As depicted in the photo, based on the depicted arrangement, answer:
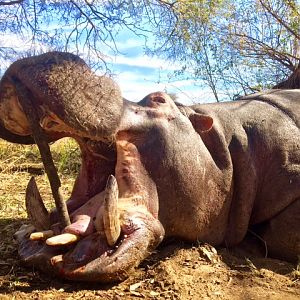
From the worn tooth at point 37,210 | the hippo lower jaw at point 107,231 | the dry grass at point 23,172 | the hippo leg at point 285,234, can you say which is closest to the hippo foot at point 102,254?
the hippo lower jaw at point 107,231

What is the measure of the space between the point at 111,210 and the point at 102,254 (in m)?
0.24

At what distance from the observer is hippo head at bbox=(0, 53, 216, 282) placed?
9.23 ft

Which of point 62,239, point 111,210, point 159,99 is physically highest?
point 159,99

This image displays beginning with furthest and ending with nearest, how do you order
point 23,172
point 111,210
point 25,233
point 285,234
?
point 23,172 < point 285,234 < point 25,233 < point 111,210

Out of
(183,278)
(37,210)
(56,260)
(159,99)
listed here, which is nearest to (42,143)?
(37,210)

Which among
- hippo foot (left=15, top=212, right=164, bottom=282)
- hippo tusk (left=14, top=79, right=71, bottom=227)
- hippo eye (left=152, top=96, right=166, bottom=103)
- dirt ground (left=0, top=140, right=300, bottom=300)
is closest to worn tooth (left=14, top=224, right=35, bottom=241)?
dirt ground (left=0, top=140, right=300, bottom=300)

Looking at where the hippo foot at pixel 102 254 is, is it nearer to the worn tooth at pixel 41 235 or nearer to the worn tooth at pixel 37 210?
the worn tooth at pixel 41 235

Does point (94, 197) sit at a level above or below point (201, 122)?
below

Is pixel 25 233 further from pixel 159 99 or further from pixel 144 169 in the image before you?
pixel 159 99

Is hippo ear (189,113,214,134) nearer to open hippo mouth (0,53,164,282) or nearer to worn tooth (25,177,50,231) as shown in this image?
open hippo mouth (0,53,164,282)

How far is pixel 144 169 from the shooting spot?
3.22 meters

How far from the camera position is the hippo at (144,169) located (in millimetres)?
2846

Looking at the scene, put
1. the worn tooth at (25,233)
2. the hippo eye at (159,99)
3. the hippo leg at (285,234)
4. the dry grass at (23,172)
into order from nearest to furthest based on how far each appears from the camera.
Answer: the worn tooth at (25,233) → the hippo eye at (159,99) → the hippo leg at (285,234) → the dry grass at (23,172)

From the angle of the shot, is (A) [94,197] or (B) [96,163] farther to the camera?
(B) [96,163]
